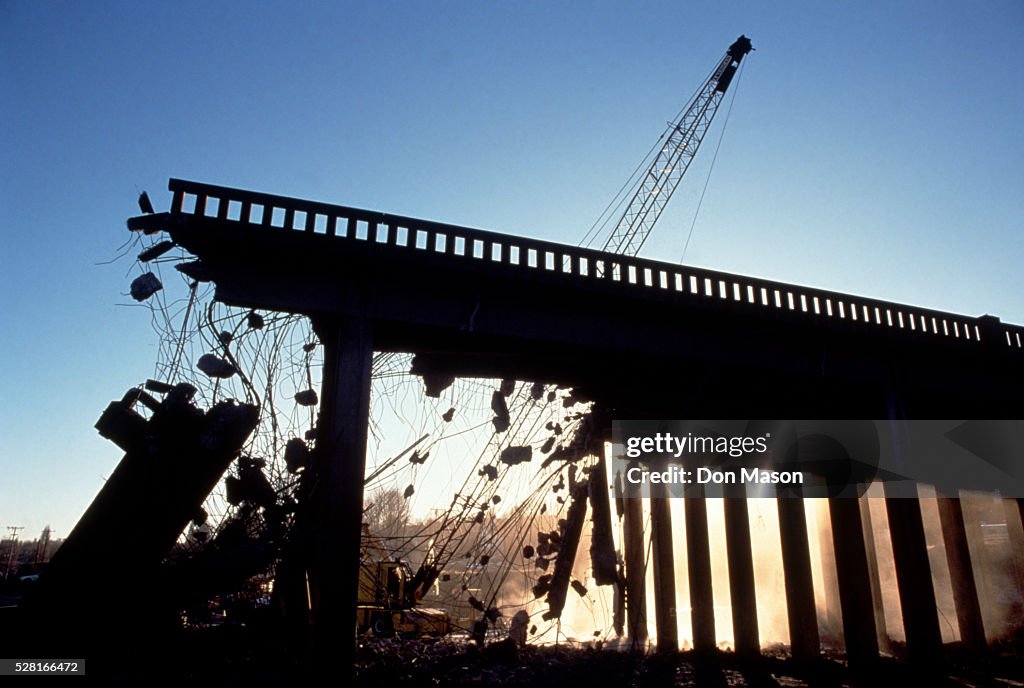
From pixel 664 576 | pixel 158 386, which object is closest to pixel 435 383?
pixel 158 386

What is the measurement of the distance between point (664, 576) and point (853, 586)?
341 centimetres

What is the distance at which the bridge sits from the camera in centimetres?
731

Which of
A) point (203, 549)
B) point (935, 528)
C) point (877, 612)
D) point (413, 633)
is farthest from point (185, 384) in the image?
point (935, 528)

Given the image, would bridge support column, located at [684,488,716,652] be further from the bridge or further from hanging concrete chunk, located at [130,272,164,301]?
hanging concrete chunk, located at [130,272,164,301]

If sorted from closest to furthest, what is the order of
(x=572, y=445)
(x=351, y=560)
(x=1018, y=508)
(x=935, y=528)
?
(x=351, y=560)
(x=572, y=445)
(x=1018, y=508)
(x=935, y=528)

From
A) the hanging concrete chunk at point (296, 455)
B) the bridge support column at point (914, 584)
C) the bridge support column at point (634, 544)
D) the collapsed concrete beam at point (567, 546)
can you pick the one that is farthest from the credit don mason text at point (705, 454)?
the hanging concrete chunk at point (296, 455)

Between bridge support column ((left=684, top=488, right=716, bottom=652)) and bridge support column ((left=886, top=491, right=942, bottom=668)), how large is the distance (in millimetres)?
3311


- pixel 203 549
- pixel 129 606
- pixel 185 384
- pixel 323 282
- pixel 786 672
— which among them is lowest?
pixel 786 672

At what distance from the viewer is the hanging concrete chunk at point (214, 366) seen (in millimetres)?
7012

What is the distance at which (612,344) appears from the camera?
9500 mm

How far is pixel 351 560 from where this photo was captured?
6.73 meters

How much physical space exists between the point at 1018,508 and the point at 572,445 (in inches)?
560

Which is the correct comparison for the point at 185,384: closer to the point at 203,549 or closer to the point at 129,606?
the point at 203,549

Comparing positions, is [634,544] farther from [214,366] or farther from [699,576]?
[214,366]
